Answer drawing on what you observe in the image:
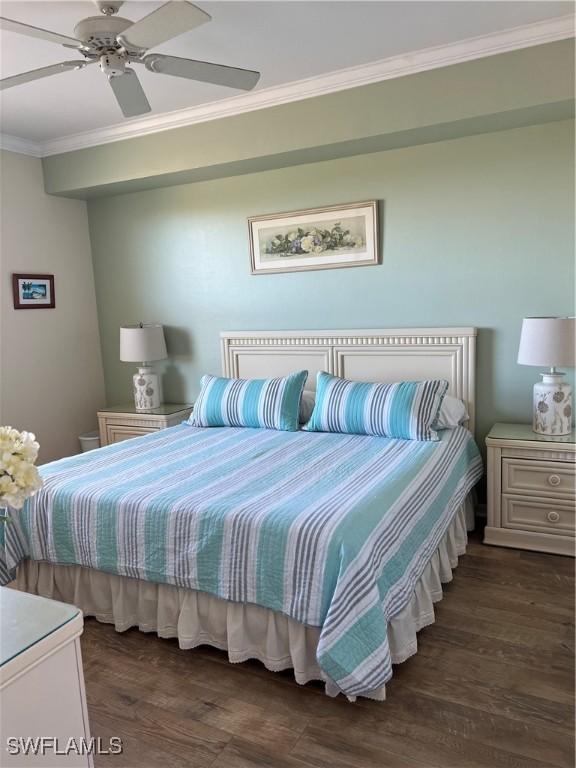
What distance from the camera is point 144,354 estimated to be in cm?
428

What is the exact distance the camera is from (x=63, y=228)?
454 centimetres

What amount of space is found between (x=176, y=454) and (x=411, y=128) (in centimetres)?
217

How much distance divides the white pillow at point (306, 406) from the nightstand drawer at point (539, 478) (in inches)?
47.5

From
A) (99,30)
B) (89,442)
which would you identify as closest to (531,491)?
(99,30)

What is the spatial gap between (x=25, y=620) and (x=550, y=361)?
265 cm

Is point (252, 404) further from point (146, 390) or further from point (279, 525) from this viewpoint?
point (279, 525)

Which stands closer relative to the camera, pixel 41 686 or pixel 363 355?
pixel 41 686

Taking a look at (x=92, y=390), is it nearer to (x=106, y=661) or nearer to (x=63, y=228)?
(x=63, y=228)

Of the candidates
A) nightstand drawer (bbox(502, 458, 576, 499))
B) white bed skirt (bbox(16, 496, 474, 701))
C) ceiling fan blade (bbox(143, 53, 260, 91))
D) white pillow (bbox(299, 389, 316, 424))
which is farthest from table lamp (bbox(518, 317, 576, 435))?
ceiling fan blade (bbox(143, 53, 260, 91))

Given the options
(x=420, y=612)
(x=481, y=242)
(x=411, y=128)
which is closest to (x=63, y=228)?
(x=411, y=128)

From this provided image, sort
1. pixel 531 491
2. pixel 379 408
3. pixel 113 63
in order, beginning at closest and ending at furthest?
1. pixel 113 63
2. pixel 531 491
3. pixel 379 408

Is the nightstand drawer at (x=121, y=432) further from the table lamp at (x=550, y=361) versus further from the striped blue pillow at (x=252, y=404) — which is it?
the table lamp at (x=550, y=361)

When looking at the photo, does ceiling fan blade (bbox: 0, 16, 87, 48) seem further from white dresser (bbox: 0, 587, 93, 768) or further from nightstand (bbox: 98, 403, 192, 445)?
nightstand (bbox: 98, 403, 192, 445)

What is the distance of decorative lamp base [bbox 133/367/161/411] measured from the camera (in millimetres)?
4398
